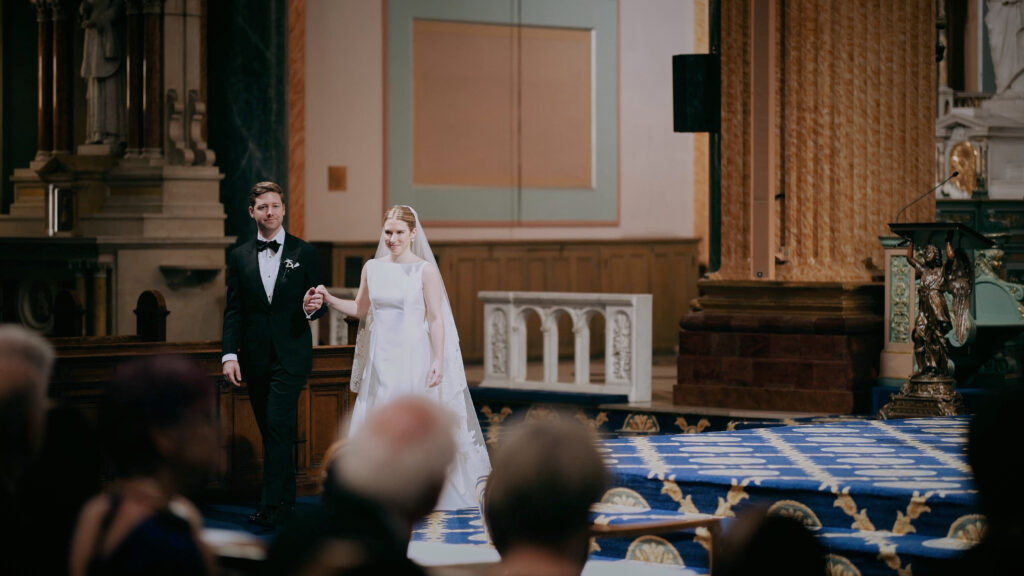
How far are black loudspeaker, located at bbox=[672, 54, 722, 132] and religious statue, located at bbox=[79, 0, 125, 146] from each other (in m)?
4.22

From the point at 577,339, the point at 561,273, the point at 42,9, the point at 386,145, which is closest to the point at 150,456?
the point at 577,339

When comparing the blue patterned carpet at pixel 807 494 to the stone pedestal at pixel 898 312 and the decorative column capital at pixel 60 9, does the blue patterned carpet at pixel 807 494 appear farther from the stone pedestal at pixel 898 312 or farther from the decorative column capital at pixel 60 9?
the decorative column capital at pixel 60 9

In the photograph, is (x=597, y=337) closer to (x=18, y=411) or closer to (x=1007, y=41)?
(x=1007, y=41)

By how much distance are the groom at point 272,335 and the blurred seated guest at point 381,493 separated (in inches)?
152

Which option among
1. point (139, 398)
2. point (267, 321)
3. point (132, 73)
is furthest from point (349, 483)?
point (132, 73)

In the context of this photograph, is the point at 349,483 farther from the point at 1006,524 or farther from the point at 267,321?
the point at 267,321

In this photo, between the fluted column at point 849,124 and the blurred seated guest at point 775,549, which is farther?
the fluted column at point 849,124

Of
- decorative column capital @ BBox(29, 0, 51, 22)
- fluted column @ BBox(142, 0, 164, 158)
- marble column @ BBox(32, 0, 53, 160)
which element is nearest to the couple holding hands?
fluted column @ BBox(142, 0, 164, 158)

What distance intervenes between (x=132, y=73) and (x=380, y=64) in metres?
2.65

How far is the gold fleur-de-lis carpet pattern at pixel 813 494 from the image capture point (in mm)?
5043

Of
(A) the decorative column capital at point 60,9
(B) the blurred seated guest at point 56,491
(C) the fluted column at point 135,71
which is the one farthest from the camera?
(A) the decorative column capital at point 60,9

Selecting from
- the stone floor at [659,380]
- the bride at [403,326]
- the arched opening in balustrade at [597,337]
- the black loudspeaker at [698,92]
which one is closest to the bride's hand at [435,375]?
the bride at [403,326]

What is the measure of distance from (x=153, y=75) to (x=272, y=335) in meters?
5.19

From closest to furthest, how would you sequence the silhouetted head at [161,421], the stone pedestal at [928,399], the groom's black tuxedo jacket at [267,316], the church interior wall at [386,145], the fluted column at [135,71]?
the silhouetted head at [161,421] → the groom's black tuxedo jacket at [267,316] → the stone pedestal at [928,399] → the fluted column at [135,71] → the church interior wall at [386,145]
